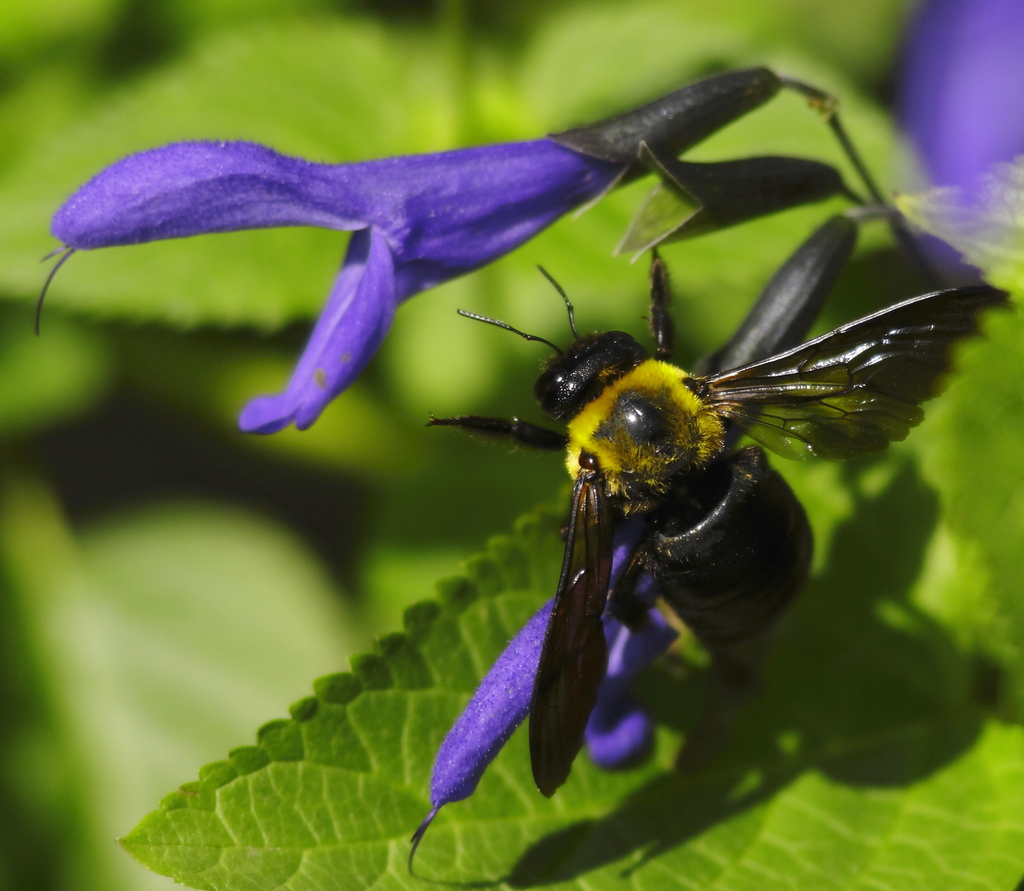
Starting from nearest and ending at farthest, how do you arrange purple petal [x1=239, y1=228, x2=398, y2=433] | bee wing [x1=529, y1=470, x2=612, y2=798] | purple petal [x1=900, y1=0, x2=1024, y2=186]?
1. bee wing [x1=529, y1=470, x2=612, y2=798]
2. purple petal [x1=239, y1=228, x2=398, y2=433]
3. purple petal [x1=900, y1=0, x2=1024, y2=186]

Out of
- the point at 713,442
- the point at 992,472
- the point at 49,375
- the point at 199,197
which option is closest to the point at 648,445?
the point at 713,442

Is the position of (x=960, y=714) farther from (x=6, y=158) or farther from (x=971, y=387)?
(x=6, y=158)

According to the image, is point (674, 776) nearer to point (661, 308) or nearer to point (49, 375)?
point (661, 308)

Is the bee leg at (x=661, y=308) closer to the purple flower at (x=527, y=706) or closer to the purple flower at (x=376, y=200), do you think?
the purple flower at (x=376, y=200)

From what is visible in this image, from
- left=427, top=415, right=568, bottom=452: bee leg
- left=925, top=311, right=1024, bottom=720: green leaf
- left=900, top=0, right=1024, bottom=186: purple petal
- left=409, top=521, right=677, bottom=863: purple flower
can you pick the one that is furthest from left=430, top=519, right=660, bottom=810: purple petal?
left=900, top=0, right=1024, bottom=186: purple petal


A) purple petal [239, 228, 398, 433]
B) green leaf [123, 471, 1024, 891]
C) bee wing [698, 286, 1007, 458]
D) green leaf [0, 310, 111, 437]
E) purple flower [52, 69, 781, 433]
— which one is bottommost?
green leaf [123, 471, 1024, 891]

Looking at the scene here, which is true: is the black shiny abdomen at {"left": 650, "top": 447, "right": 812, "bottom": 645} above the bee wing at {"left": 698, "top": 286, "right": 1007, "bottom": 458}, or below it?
below

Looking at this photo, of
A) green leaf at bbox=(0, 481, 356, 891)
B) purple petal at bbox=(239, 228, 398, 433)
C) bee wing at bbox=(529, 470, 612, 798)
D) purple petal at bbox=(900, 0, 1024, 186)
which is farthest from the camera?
green leaf at bbox=(0, 481, 356, 891)

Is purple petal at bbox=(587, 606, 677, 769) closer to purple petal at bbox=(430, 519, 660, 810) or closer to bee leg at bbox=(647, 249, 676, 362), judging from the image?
purple petal at bbox=(430, 519, 660, 810)

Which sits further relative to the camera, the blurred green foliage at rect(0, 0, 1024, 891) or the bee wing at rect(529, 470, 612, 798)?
the blurred green foliage at rect(0, 0, 1024, 891)
